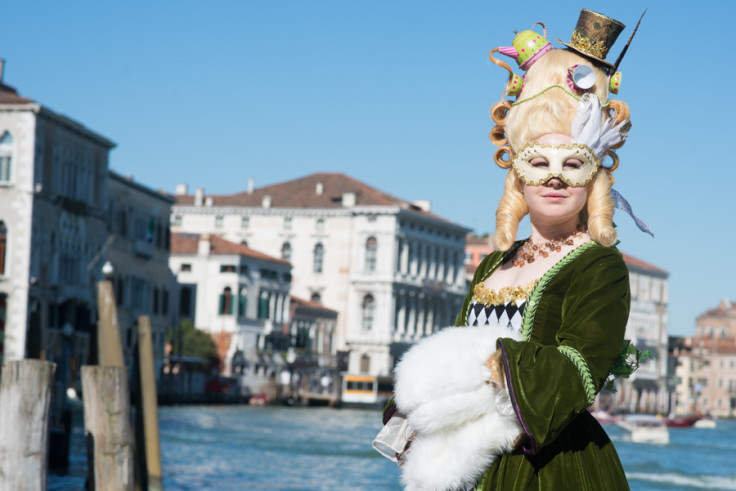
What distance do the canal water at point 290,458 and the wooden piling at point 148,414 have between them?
16.1ft

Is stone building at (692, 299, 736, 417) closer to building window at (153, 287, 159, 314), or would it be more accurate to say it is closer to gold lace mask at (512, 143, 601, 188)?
building window at (153, 287, 159, 314)

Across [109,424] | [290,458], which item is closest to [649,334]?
[290,458]

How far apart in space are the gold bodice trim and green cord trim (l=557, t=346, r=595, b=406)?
24 centimetres

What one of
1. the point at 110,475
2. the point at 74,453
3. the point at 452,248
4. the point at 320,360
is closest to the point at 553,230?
the point at 110,475

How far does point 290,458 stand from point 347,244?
36.4 metres

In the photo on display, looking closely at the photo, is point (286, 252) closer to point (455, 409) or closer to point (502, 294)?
point (502, 294)

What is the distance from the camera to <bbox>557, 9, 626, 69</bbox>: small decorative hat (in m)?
2.80

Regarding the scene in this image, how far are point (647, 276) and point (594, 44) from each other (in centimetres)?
8639

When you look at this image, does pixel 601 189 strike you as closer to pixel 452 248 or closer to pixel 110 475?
pixel 110 475

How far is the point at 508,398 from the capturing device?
256 centimetres

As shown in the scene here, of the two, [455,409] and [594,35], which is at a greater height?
[594,35]

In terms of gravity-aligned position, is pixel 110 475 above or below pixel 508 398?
below

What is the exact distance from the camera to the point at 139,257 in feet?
152

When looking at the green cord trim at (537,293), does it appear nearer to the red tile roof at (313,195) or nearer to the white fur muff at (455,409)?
the white fur muff at (455,409)
